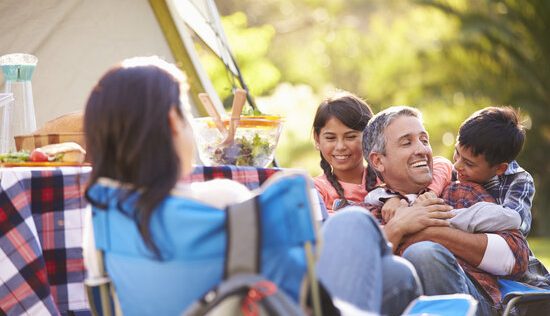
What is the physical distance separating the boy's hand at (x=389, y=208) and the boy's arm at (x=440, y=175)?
0.19 m

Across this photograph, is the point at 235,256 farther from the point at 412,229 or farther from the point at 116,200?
the point at 412,229

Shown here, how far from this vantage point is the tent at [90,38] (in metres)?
5.14

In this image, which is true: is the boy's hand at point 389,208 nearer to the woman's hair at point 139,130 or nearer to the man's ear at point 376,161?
the man's ear at point 376,161

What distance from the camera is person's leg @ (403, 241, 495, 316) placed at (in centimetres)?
289

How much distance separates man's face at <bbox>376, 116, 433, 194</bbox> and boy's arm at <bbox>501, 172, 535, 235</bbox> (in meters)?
0.30

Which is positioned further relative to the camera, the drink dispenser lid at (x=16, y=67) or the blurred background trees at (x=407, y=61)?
the blurred background trees at (x=407, y=61)

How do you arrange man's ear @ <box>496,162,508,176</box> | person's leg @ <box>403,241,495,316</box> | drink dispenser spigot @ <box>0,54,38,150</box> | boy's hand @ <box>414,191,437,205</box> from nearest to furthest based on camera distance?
person's leg @ <box>403,241,495,316</box> < boy's hand @ <box>414,191,437,205</box> < man's ear @ <box>496,162,508,176</box> < drink dispenser spigot @ <box>0,54,38,150</box>

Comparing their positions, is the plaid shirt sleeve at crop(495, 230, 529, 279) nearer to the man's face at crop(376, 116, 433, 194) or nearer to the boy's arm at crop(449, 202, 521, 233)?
the boy's arm at crop(449, 202, 521, 233)

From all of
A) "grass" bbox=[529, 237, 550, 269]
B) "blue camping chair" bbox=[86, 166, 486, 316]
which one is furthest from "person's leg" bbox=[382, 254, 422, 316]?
"grass" bbox=[529, 237, 550, 269]

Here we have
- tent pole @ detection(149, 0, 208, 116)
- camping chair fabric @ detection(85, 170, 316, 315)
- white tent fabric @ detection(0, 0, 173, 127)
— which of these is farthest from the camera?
tent pole @ detection(149, 0, 208, 116)

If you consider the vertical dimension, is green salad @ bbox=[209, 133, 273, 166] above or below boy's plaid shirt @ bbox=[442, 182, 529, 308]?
above

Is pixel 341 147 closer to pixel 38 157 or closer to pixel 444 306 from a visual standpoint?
pixel 38 157

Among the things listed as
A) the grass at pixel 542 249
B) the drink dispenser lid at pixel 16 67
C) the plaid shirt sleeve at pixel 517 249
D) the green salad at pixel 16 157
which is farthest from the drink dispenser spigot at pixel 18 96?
the grass at pixel 542 249

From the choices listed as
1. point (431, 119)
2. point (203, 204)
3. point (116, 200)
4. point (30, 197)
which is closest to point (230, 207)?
point (203, 204)
